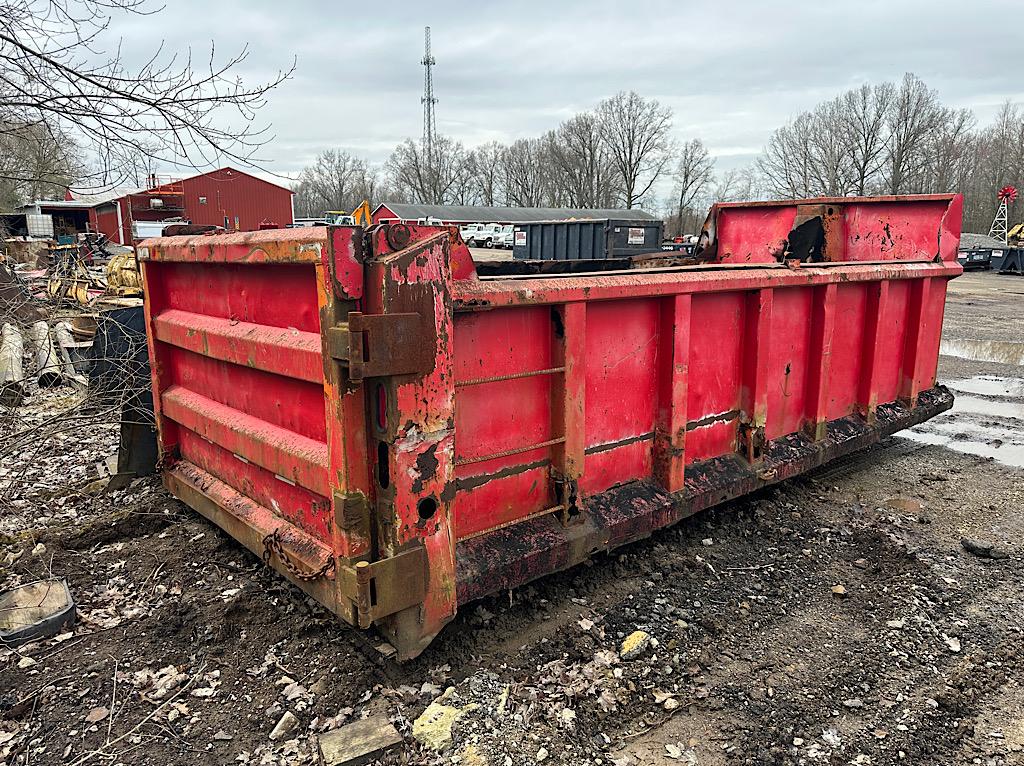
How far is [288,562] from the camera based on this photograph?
2.72m

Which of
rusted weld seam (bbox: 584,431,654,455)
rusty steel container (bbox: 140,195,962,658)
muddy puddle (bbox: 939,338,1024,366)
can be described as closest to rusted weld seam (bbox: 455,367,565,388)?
rusty steel container (bbox: 140,195,962,658)

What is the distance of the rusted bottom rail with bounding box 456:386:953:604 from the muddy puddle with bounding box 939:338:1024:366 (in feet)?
22.9

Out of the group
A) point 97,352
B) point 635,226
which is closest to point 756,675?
point 97,352

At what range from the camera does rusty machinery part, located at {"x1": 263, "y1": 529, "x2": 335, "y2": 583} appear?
2.54 m

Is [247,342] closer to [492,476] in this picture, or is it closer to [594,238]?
[492,476]

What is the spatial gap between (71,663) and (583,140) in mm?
75474

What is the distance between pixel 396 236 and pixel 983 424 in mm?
6363

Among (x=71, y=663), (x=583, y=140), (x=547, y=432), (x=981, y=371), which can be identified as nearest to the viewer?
(x=71, y=663)

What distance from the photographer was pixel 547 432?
116 inches

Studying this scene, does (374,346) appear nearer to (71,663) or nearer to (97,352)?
(71,663)

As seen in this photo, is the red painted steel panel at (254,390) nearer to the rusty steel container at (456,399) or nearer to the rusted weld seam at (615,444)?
the rusty steel container at (456,399)

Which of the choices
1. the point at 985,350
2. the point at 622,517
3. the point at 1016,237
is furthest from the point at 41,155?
the point at 1016,237

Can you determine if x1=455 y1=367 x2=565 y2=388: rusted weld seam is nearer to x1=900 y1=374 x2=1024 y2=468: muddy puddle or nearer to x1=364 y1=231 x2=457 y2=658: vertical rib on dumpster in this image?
x1=364 y1=231 x2=457 y2=658: vertical rib on dumpster

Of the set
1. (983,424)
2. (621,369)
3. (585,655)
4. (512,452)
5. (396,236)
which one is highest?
(396,236)
